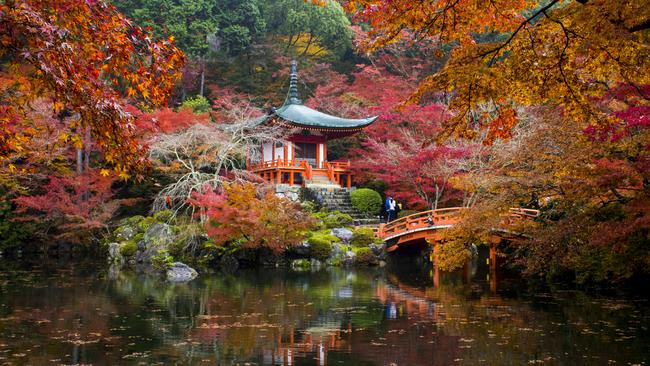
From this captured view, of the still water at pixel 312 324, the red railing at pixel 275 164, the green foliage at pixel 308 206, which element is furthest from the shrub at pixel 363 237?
the red railing at pixel 275 164

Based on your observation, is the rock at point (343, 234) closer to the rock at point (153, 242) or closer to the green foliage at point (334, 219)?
the green foliage at point (334, 219)

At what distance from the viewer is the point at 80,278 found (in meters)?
16.0

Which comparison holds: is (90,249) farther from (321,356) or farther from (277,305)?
(321,356)

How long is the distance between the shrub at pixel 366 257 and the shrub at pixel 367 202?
383 centimetres

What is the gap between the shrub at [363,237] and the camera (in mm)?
20906

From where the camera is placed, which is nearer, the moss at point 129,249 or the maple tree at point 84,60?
the maple tree at point 84,60

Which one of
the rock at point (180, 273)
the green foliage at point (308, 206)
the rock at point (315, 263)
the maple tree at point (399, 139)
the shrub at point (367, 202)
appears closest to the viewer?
the rock at point (180, 273)

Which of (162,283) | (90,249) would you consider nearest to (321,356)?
(162,283)

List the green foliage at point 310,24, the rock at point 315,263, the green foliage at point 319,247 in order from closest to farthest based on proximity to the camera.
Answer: the rock at point 315,263 < the green foliage at point 319,247 < the green foliage at point 310,24

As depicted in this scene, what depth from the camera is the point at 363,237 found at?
21.0 m

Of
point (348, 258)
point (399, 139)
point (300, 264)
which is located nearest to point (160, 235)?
point (300, 264)

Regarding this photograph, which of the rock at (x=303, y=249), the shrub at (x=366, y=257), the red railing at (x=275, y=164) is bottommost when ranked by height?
the shrub at (x=366, y=257)

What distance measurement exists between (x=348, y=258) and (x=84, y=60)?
15.8 m

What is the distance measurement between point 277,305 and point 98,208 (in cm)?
1375
